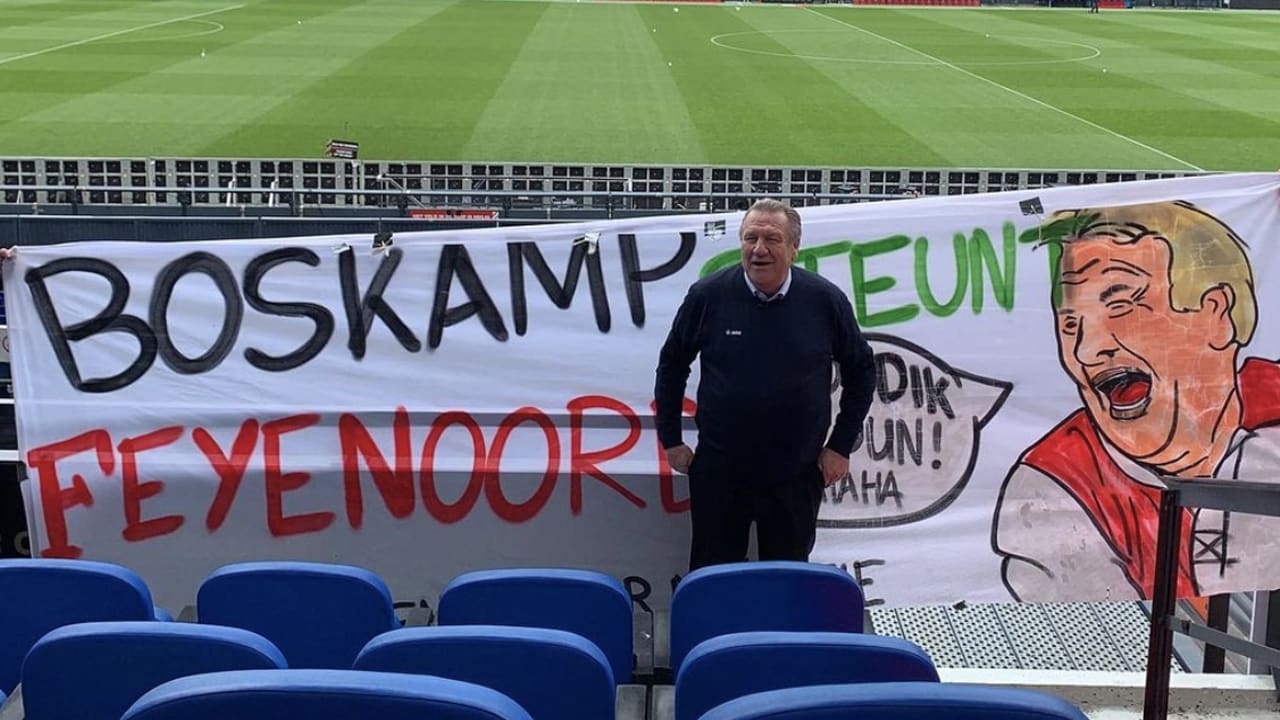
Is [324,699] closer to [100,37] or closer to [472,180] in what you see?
[472,180]

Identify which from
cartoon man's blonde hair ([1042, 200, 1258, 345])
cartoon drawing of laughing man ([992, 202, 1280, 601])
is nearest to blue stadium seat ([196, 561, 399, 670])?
cartoon drawing of laughing man ([992, 202, 1280, 601])

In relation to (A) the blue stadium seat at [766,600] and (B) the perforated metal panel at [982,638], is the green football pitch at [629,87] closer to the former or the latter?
(B) the perforated metal panel at [982,638]

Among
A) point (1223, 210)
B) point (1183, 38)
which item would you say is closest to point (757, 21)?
point (1183, 38)

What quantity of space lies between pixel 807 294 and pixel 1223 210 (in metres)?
1.56

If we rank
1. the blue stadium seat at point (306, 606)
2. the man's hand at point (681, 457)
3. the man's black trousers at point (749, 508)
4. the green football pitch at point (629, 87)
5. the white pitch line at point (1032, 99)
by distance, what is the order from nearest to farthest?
the blue stadium seat at point (306, 606) < the man's black trousers at point (749, 508) < the man's hand at point (681, 457) < the green football pitch at point (629, 87) < the white pitch line at point (1032, 99)

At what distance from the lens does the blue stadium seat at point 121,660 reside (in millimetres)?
2523

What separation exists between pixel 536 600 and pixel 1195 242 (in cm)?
260

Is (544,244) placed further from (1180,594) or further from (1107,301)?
(1180,594)

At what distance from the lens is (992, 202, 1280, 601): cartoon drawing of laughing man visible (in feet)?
14.6

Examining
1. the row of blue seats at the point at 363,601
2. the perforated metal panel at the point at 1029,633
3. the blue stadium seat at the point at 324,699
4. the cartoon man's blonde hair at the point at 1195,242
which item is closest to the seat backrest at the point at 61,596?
the row of blue seats at the point at 363,601

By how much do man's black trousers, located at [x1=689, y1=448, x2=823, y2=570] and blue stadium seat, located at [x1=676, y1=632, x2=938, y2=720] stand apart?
1384 mm

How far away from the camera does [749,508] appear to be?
4.00 m

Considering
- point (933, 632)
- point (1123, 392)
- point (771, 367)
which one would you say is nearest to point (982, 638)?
point (933, 632)

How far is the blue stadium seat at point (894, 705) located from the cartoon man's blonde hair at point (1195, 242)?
Answer: 272cm
